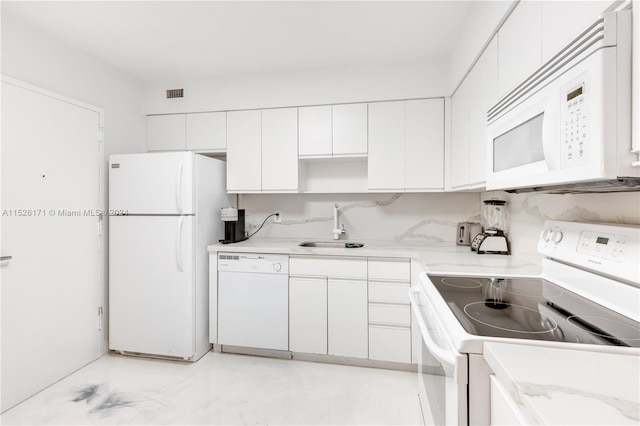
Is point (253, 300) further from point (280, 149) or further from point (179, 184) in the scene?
point (280, 149)

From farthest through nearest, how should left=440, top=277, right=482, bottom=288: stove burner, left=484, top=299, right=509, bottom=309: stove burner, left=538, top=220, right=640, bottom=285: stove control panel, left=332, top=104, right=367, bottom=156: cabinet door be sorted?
left=332, top=104, right=367, bottom=156: cabinet door, left=440, top=277, right=482, bottom=288: stove burner, left=484, top=299, right=509, bottom=309: stove burner, left=538, top=220, right=640, bottom=285: stove control panel

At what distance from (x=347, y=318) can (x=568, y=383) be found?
1.89 metres

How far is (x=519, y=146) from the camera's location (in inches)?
44.4

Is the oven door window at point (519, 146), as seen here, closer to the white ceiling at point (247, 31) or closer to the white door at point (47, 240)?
the white ceiling at point (247, 31)

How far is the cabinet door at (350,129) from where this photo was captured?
2623 millimetres

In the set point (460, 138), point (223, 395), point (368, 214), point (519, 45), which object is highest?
point (519, 45)

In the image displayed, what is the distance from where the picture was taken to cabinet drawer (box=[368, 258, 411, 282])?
89.7 inches

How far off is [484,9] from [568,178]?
1.28 meters

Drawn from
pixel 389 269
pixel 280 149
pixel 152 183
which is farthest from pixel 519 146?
pixel 152 183

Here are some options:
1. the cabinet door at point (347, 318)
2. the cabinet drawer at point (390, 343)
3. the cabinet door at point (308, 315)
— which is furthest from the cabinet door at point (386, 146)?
the cabinet drawer at point (390, 343)

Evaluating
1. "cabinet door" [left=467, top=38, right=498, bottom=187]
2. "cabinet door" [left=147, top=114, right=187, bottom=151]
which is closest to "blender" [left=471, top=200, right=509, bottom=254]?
"cabinet door" [left=467, top=38, right=498, bottom=187]

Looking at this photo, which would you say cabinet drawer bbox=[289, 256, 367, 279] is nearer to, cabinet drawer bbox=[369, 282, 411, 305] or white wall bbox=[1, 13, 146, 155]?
cabinet drawer bbox=[369, 282, 411, 305]

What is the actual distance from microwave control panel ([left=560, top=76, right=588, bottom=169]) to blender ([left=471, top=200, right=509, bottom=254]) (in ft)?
4.47

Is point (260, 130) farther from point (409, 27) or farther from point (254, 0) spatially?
point (409, 27)
